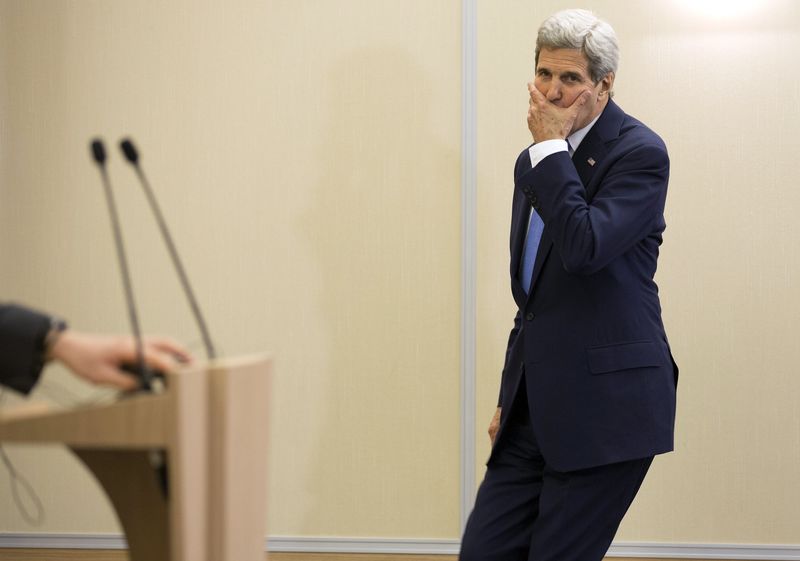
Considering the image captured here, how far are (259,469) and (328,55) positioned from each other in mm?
2197

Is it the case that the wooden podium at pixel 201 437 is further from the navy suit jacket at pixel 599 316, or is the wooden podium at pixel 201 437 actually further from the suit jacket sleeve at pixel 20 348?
the navy suit jacket at pixel 599 316

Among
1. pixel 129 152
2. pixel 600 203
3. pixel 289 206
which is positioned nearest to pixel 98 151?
pixel 129 152

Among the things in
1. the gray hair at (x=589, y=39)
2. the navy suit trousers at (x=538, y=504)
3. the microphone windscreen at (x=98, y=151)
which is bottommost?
the navy suit trousers at (x=538, y=504)

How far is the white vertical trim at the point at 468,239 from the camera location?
10.7 feet

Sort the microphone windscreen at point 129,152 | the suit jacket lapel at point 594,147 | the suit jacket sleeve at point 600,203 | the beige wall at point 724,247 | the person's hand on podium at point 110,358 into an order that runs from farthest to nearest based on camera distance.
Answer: the beige wall at point 724,247 < the suit jacket lapel at point 594,147 < the suit jacket sleeve at point 600,203 < the microphone windscreen at point 129,152 < the person's hand on podium at point 110,358

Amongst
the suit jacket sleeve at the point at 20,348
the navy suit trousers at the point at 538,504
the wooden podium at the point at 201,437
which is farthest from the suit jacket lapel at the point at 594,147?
the suit jacket sleeve at the point at 20,348

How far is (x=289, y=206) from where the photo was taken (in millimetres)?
3320

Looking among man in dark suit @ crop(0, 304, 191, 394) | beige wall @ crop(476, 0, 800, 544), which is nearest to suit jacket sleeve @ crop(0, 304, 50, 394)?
man in dark suit @ crop(0, 304, 191, 394)

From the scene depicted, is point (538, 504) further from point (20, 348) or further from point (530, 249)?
point (20, 348)

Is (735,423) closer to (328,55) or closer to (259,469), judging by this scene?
(328,55)

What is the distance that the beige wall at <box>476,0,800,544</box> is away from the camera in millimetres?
3211

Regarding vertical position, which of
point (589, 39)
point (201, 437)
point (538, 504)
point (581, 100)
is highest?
point (589, 39)

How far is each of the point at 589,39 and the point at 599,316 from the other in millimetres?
618

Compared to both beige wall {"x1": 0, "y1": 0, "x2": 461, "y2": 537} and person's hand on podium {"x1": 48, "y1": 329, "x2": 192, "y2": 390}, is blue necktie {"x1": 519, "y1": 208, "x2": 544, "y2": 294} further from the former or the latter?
beige wall {"x1": 0, "y1": 0, "x2": 461, "y2": 537}
